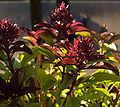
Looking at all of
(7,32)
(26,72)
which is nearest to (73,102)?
(26,72)

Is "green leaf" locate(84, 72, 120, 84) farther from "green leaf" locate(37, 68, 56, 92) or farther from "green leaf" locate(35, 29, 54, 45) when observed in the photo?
"green leaf" locate(35, 29, 54, 45)

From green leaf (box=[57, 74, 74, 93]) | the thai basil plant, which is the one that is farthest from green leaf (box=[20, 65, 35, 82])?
green leaf (box=[57, 74, 74, 93])

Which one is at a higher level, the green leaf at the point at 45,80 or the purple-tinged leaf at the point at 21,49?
the purple-tinged leaf at the point at 21,49

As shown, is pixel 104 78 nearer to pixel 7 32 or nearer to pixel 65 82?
pixel 65 82

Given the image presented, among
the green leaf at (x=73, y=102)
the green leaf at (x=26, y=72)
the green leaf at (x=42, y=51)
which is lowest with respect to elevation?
the green leaf at (x=73, y=102)

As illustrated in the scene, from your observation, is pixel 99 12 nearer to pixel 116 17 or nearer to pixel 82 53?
pixel 116 17

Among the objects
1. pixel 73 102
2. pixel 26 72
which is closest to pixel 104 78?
pixel 73 102

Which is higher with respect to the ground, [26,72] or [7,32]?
[7,32]

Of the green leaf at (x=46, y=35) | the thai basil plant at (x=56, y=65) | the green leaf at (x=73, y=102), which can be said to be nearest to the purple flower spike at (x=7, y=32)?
the thai basil plant at (x=56, y=65)

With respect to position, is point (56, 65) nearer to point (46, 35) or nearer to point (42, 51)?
point (42, 51)

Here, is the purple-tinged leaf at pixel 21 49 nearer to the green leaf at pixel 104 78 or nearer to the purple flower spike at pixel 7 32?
the purple flower spike at pixel 7 32

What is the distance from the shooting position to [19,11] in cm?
933

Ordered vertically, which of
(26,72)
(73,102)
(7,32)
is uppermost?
(7,32)

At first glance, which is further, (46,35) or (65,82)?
(46,35)
